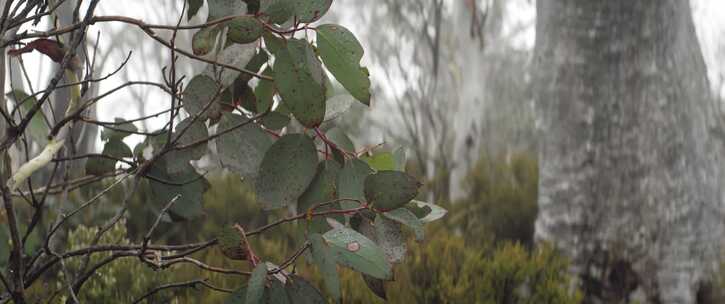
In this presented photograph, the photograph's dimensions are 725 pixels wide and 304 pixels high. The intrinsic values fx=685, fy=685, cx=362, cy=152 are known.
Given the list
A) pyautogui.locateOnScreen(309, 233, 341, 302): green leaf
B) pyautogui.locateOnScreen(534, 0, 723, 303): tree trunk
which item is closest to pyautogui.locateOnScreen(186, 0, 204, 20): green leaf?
pyautogui.locateOnScreen(309, 233, 341, 302): green leaf

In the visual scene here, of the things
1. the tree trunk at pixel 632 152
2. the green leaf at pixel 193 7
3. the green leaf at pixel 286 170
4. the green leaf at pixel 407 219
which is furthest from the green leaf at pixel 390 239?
the tree trunk at pixel 632 152

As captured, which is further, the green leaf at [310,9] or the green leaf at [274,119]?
the green leaf at [274,119]

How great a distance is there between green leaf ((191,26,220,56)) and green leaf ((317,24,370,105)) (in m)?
0.16

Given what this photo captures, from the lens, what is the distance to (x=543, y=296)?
95.2 inches

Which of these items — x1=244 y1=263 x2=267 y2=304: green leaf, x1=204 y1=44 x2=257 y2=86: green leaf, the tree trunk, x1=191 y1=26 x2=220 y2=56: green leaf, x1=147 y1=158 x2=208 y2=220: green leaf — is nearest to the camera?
x1=244 y1=263 x2=267 y2=304: green leaf

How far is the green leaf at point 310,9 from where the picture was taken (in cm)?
96

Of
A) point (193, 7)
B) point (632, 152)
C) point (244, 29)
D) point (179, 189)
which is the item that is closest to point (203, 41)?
point (244, 29)

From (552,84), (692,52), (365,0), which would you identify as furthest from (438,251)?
(365,0)

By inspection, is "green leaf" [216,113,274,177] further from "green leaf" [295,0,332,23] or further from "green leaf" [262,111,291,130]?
"green leaf" [295,0,332,23]

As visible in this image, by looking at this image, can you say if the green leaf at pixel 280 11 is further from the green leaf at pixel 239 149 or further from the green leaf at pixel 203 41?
the green leaf at pixel 239 149

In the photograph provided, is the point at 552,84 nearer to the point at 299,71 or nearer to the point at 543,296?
the point at 543,296

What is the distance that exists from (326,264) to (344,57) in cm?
30

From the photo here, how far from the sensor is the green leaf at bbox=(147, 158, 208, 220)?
133 cm

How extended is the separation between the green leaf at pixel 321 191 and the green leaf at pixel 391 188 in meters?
0.12
